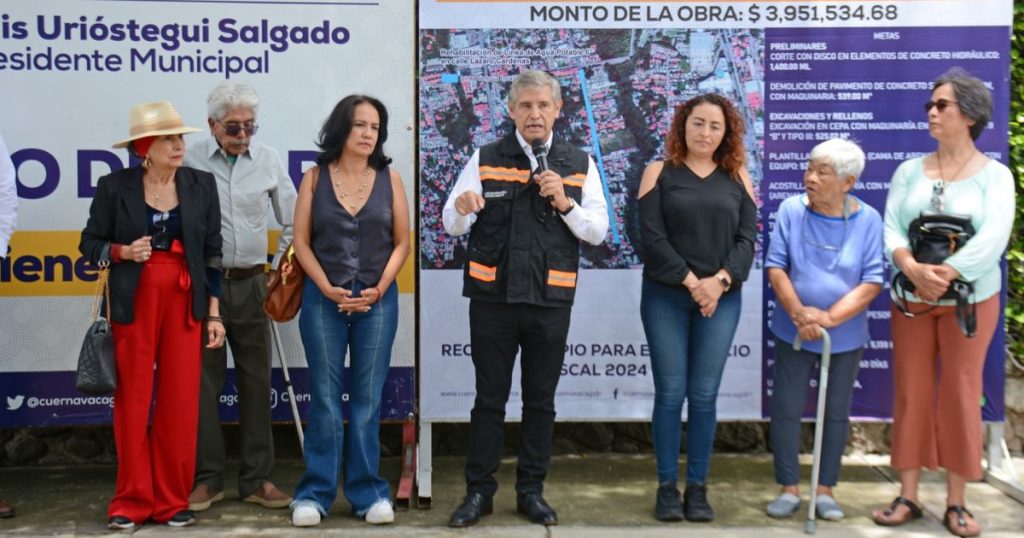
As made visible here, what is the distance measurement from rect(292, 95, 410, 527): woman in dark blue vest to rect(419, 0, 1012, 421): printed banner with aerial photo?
0.60 m

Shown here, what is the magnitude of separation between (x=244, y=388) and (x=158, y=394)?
0.48m

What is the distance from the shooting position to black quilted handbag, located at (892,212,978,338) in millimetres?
4785

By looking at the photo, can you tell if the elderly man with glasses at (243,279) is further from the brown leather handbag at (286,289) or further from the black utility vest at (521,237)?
the black utility vest at (521,237)

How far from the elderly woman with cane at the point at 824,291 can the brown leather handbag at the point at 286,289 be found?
6.99 feet

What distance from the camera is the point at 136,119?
15.9 ft

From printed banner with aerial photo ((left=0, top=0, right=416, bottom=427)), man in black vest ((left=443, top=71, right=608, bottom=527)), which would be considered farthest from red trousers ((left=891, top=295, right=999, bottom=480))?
printed banner with aerial photo ((left=0, top=0, right=416, bottom=427))

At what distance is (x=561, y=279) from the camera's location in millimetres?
4793

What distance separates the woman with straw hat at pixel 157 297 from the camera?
4816 mm

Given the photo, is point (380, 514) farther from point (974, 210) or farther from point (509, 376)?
point (974, 210)

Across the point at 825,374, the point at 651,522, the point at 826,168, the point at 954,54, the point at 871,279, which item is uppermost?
the point at 954,54

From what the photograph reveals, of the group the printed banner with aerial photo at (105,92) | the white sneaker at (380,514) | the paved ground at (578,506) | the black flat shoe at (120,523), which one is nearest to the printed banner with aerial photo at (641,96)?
the printed banner with aerial photo at (105,92)

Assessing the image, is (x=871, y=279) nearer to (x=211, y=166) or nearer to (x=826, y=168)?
(x=826, y=168)

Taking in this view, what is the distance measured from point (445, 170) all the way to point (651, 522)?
195 centimetres

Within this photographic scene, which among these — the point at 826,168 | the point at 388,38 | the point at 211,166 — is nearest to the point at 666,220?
the point at 826,168
